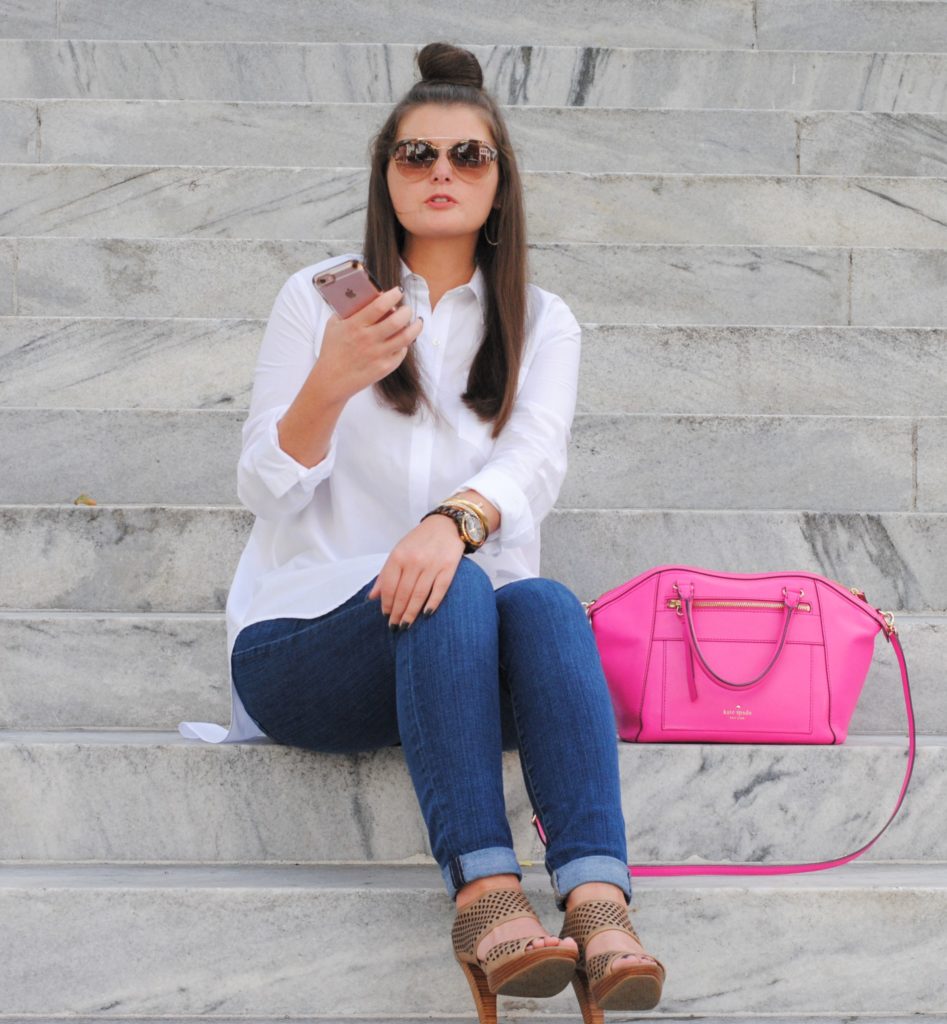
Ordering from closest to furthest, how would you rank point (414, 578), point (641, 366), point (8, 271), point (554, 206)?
point (414, 578) → point (641, 366) → point (8, 271) → point (554, 206)

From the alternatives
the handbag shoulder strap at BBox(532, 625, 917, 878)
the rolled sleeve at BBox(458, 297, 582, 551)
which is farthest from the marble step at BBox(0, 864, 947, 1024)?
the rolled sleeve at BBox(458, 297, 582, 551)

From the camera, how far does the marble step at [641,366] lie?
4.11 metres

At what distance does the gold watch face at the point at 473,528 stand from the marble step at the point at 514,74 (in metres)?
3.54

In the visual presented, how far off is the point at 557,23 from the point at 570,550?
11.2 ft

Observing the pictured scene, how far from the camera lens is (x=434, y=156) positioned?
281cm

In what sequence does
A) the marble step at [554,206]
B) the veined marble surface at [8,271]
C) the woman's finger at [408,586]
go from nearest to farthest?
the woman's finger at [408,586]
the veined marble surface at [8,271]
the marble step at [554,206]

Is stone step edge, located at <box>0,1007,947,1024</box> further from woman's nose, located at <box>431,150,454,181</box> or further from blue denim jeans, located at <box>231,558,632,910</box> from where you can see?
woman's nose, located at <box>431,150,454,181</box>

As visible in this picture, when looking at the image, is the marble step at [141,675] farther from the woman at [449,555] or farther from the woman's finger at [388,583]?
the woman's finger at [388,583]

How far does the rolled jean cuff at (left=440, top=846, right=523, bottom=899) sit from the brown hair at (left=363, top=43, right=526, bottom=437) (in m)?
0.86

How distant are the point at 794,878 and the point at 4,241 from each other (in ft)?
9.95

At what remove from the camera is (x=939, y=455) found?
3793 millimetres

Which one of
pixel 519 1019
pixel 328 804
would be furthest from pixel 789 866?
pixel 328 804

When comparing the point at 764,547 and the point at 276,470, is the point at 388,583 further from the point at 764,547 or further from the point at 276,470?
the point at 764,547

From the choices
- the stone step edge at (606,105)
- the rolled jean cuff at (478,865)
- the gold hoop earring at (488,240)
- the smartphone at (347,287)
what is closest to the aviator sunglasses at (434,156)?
the gold hoop earring at (488,240)
